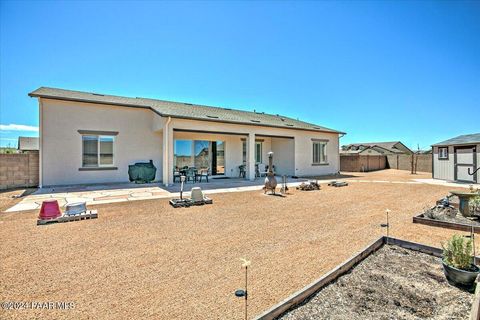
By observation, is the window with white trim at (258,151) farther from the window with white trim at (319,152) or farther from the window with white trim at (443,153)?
the window with white trim at (443,153)

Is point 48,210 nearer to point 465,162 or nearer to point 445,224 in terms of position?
point 445,224

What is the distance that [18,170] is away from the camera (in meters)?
10.1

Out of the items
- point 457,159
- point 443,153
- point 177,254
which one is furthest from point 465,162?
point 177,254

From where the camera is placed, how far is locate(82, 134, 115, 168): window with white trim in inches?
430

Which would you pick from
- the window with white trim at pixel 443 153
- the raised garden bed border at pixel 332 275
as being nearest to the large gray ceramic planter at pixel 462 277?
the raised garden bed border at pixel 332 275

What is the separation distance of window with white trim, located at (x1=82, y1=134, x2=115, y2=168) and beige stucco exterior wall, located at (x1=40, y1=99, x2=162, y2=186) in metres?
0.22

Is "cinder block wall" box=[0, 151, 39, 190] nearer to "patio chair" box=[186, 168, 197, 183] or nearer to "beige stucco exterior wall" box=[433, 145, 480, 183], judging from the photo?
"patio chair" box=[186, 168, 197, 183]

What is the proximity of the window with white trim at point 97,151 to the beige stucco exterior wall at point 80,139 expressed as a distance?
0.22 m

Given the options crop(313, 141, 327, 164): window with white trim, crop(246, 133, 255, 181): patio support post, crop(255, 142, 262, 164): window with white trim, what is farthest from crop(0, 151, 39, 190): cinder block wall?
crop(313, 141, 327, 164): window with white trim

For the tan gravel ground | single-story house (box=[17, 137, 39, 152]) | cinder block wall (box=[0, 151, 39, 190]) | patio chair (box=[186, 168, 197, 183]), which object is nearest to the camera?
the tan gravel ground

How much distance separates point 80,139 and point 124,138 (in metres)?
1.89

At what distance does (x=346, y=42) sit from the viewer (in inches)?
459

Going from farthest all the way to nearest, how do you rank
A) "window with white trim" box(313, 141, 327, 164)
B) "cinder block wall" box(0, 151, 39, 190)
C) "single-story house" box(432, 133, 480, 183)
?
"window with white trim" box(313, 141, 327, 164) → "single-story house" box(432, 133, 480, 183) → "cinder block wall" box(0, 151, 39, 190)

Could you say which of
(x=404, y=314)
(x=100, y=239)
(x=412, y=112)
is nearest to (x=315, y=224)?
(x=404, y=314)
